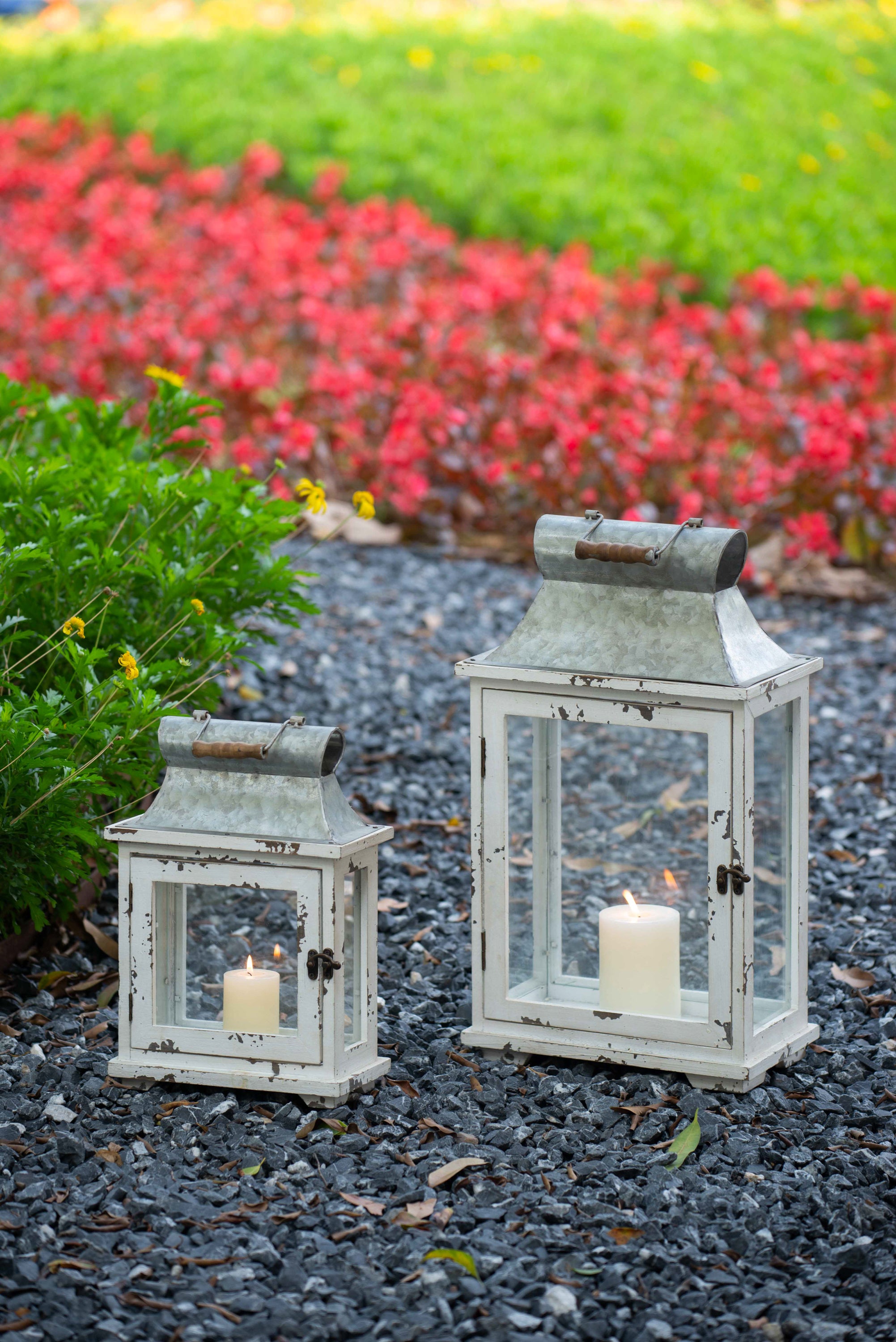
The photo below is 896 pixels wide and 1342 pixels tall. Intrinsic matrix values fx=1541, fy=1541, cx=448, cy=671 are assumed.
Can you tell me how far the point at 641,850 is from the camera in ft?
9.26

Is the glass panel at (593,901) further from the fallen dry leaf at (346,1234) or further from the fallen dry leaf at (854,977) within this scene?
the fallen dry leaf at (346,1234)

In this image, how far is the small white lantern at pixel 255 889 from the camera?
2.34 metres

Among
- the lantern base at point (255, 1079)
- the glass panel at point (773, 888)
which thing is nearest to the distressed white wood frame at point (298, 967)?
the lantern base at point (255, 1079)

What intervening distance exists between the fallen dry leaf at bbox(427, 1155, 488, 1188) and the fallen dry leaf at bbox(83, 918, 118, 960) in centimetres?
100

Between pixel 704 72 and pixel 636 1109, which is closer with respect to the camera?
pixel 636 1109

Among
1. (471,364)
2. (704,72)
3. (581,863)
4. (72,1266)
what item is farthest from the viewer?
(704,72)

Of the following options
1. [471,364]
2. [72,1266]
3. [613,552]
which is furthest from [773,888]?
[471,364]

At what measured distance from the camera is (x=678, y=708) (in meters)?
2.36

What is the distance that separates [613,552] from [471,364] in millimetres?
4068

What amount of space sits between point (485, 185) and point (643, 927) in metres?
8.20

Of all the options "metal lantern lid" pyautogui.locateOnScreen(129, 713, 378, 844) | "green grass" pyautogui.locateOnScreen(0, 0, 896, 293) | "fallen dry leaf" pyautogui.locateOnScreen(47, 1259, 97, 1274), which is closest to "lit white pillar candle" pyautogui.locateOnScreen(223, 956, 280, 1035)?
"metal lantern lid" pyautogui.locateOnScreen(129, 713, 378, 844)

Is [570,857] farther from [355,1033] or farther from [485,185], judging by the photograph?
[485,185]

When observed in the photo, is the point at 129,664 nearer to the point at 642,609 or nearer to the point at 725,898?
the point at 642,609

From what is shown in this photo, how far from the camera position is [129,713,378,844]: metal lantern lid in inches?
92.0
